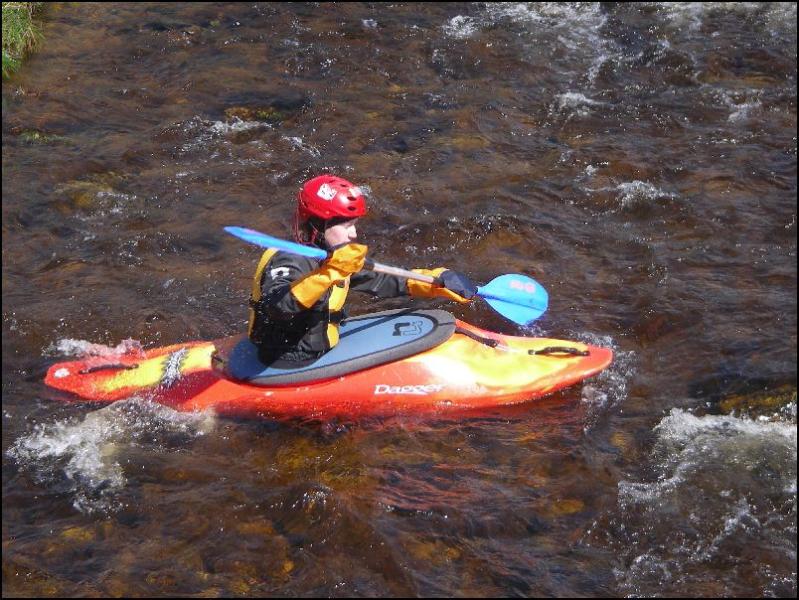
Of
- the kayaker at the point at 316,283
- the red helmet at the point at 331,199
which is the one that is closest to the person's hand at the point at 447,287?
the kayaker at the point at 316,283

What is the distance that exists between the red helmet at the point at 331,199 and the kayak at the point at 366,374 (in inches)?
37.8

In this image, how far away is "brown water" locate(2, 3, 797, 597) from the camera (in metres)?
4.31

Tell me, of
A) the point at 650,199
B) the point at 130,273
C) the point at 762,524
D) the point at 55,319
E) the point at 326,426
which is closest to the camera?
the point at 762,524

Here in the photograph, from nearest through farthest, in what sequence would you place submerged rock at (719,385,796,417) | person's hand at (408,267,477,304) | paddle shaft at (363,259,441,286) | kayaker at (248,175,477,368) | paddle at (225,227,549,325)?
kayaker at (248,175,477,368), paddle shaft at (363,259,441,286), submerged rock at (719,385,796,417), person's hand at (408,267,477,304), paddle at (225,227,549,325)

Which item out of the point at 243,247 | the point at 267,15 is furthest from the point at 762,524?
the point at 267,15

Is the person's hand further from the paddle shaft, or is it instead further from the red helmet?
the red helmet

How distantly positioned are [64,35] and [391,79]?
12.6ft

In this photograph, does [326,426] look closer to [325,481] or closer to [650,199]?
[325,481]

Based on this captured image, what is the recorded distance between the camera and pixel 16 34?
9836 mm

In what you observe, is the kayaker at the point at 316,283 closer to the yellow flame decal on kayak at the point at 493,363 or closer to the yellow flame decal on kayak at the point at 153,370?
the yellow flame decal on kayak at the point at 493,363

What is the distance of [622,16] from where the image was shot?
416 inches

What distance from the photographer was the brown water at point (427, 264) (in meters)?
4.31

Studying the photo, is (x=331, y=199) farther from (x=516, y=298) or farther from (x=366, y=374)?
(x=516, y=298)

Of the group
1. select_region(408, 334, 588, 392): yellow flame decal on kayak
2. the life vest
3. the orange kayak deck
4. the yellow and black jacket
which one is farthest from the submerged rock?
the life vest
